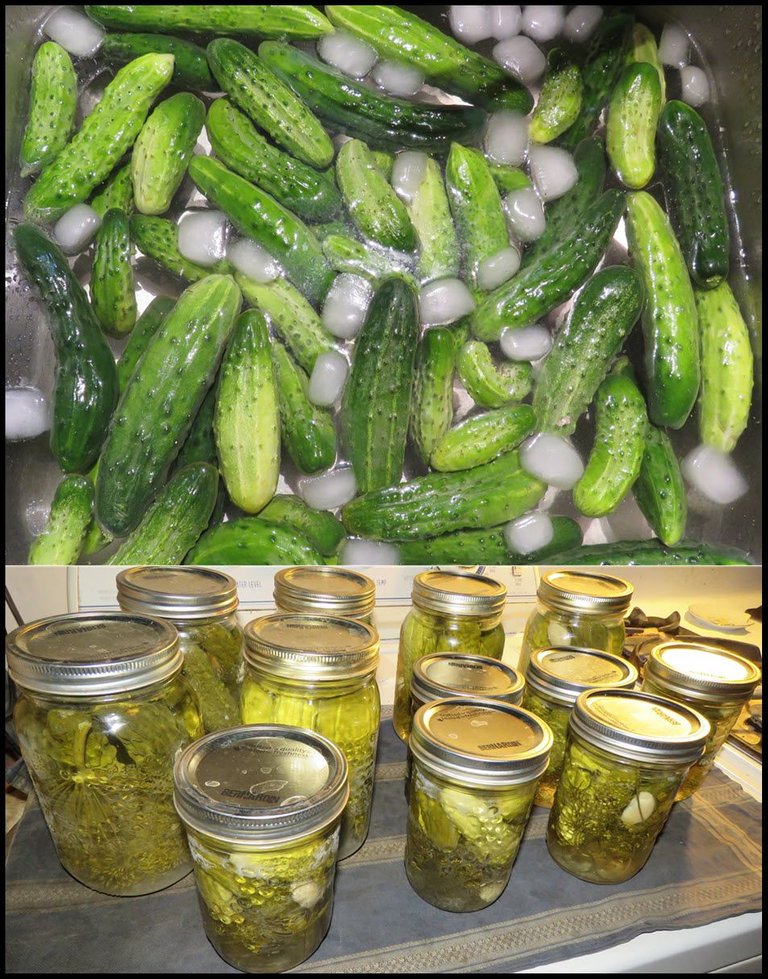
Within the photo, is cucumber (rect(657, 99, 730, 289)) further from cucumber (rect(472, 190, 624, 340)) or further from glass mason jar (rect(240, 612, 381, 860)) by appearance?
glass mason jar (rect(240, 612, 381, 860))

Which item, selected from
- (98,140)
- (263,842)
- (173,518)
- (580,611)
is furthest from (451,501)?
(98,140)

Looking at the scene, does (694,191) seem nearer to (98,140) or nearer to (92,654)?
(98,140)

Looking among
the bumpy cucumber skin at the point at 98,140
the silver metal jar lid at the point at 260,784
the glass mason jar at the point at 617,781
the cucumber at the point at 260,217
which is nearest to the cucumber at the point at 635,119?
the cucumber at the point at 260,217

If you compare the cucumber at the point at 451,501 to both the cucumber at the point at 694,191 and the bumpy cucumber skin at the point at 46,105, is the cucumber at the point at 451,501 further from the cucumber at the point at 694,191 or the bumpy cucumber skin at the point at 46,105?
the bumpy cucumber skin at the point at 46,105

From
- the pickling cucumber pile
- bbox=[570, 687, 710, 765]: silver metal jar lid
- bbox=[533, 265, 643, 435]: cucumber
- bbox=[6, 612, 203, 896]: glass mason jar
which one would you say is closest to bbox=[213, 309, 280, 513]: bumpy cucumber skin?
the pickling cucumber pile

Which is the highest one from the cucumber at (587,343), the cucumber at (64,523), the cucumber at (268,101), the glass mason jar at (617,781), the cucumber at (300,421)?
the cucumber at (268,101)

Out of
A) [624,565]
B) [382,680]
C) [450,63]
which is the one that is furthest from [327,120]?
[382,680]

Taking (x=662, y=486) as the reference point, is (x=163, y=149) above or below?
above

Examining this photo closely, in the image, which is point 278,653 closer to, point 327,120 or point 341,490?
point 341,490

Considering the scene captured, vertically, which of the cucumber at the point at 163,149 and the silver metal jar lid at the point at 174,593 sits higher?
the cucumber at the point at 163,149
